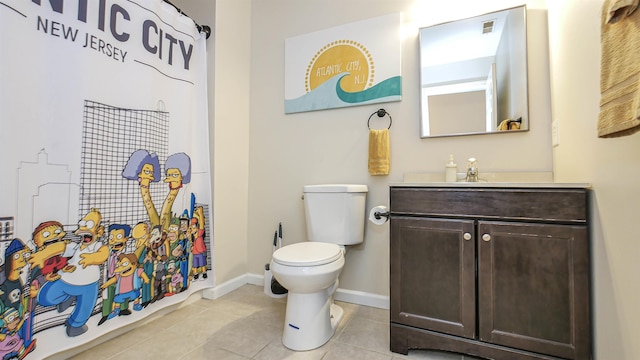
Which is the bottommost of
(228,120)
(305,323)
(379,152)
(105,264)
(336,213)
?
(305,323)

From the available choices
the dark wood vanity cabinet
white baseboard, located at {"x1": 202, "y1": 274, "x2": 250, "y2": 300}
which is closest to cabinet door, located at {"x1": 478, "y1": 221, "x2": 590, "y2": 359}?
the dark wood vanity cabinet

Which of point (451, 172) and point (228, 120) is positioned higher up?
point (228, 120)

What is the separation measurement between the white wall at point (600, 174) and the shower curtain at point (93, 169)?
6.44ft

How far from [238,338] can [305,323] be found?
0.38 meters

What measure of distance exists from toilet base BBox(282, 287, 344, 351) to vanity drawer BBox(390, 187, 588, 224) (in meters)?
0.60

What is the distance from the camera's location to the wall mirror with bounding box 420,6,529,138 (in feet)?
5.19

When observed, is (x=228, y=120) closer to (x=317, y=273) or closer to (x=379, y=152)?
(x=379, y=152)

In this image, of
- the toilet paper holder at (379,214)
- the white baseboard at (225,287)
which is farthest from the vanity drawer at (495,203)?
the white baseboard at (225,287)

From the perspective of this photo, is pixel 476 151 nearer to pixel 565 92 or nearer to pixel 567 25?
pixel 565 92

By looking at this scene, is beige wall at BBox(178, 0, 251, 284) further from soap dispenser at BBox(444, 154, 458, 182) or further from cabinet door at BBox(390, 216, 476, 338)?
soap dispenser at BBox(444, 154, 458, 182)

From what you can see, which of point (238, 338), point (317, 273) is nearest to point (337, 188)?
point (317, 273)

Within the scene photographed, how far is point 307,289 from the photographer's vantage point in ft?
4.38

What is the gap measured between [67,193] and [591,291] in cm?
214

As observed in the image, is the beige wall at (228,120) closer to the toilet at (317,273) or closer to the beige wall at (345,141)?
the beige wall at (345,141)
